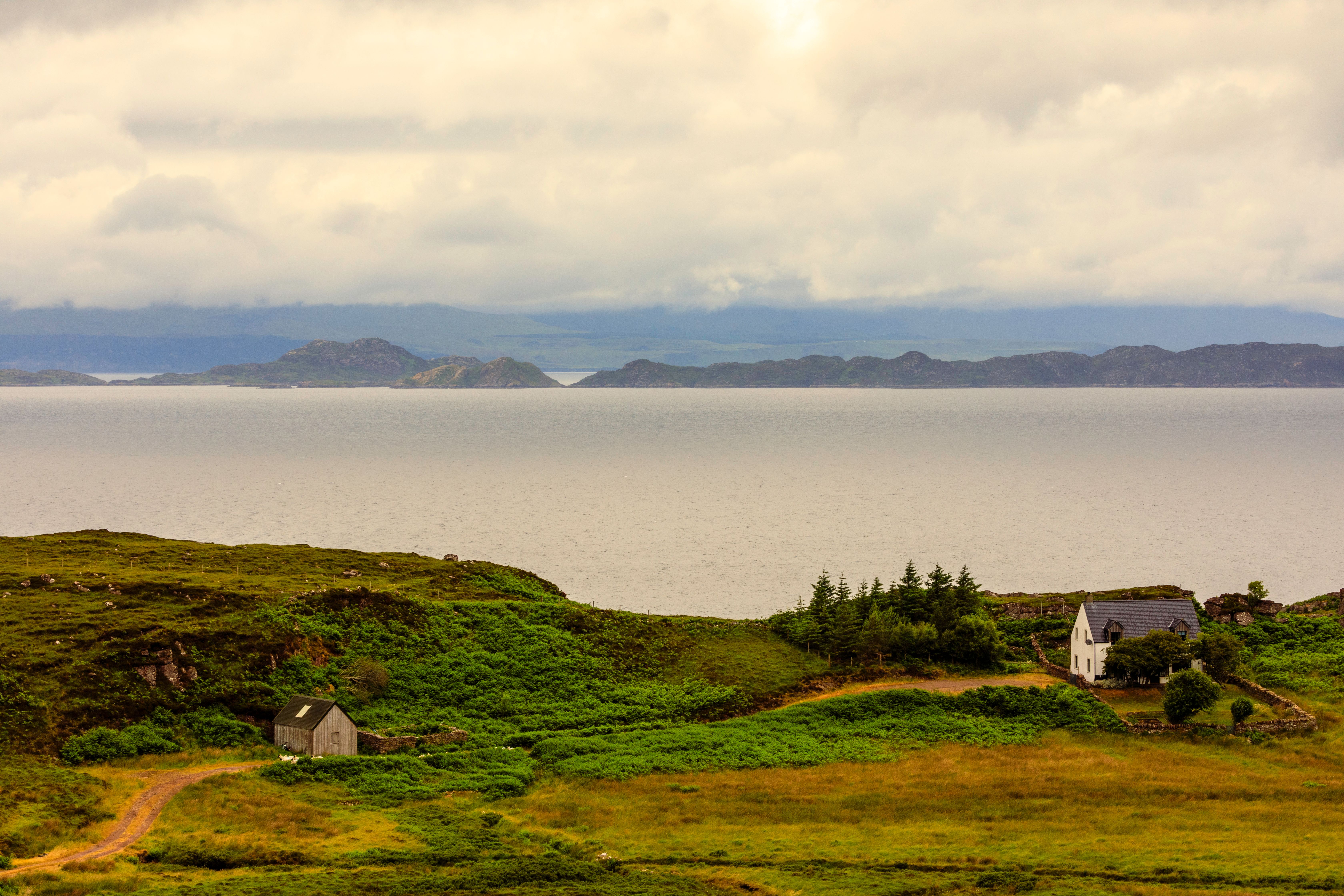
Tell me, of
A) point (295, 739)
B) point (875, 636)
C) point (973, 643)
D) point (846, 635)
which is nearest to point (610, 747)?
point (295, 739)

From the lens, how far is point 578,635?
7550 cm

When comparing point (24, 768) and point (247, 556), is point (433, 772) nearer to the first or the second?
point (24, 768)

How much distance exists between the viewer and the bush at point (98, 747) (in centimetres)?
5059

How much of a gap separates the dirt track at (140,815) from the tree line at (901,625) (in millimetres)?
41566

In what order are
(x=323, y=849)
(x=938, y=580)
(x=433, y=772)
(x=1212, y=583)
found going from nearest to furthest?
(x=323, y=849) → (x=433, y=772) → (x=938, y=580) → (x=1212, y=583)

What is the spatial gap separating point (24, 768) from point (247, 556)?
137 ft

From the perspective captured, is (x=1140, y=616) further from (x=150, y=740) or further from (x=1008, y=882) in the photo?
(x=150, y=740)

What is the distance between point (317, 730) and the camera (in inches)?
2125

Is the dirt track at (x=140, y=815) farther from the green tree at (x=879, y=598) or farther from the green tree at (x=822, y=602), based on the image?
the green tree at (x=879, y=598)

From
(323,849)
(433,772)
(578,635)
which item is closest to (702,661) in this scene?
(578,635)

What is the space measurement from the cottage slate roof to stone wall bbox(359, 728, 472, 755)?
45.5 meters

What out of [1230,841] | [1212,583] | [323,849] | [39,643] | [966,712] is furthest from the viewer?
[1212,583]

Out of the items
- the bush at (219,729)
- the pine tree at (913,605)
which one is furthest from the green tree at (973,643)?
the bush at (219,729)

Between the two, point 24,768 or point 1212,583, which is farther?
point 1212,583
